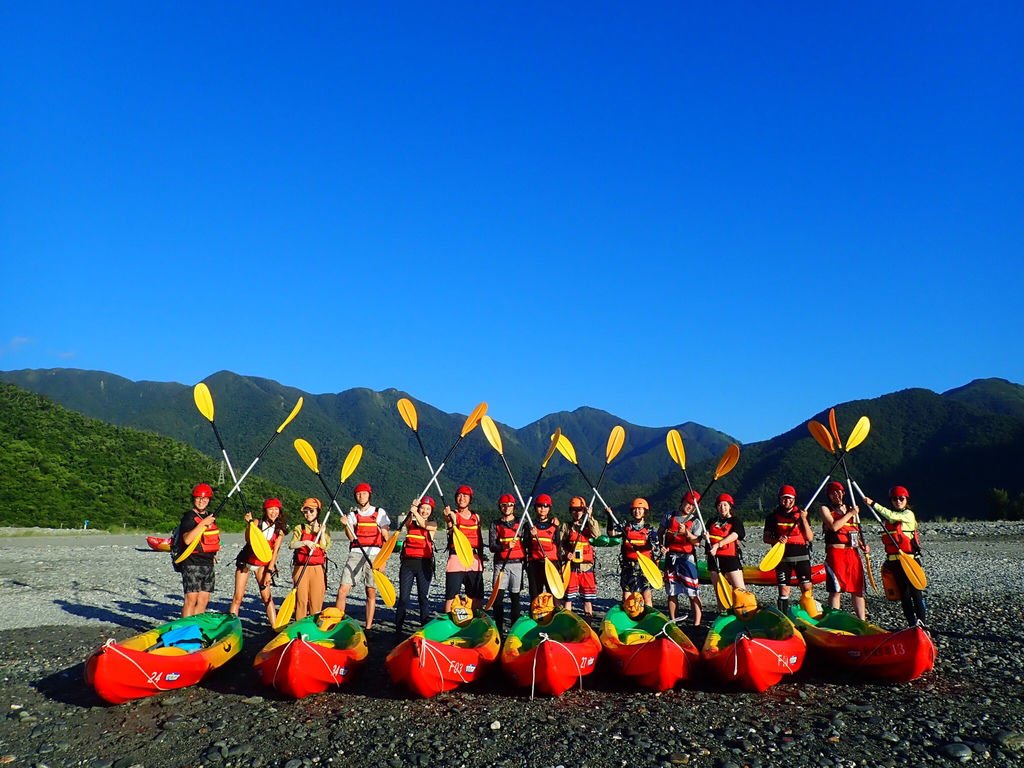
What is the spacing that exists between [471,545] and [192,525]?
3.08 metres

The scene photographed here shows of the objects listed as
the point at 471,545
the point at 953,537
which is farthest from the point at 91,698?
the point at 953,537

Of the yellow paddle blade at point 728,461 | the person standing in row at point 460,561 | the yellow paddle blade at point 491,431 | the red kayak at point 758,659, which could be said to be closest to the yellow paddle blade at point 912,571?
the red kayak at point 758,659

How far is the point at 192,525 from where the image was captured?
7.80 metres

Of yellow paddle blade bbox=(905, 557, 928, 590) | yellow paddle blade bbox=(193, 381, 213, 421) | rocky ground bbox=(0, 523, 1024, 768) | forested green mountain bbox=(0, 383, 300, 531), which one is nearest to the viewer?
rocky ground bbox=(0, 523, 1024, 768)

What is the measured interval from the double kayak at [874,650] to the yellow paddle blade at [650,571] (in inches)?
62.9

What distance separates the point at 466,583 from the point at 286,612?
83.2 inches

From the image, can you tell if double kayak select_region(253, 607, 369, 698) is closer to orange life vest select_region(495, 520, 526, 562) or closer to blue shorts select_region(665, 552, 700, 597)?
orange life vest select_region(495, 520, 526, 562)

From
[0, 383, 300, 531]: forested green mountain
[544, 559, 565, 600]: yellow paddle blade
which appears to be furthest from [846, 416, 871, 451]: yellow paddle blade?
[0, 383, 300, 531]: forested green mountain

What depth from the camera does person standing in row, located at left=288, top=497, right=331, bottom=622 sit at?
8352 millimetres

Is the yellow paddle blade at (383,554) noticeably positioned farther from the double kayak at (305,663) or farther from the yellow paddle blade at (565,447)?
the yellow paddle blade at (565,447)

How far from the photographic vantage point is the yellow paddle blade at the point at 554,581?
8.25m

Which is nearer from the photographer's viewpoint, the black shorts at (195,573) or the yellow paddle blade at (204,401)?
the black shorts at (195,573)

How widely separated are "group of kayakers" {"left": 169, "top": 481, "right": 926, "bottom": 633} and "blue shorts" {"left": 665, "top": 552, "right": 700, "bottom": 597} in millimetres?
12

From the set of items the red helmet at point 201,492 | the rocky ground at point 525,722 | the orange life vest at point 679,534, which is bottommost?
the rocky ground at point 525,722
